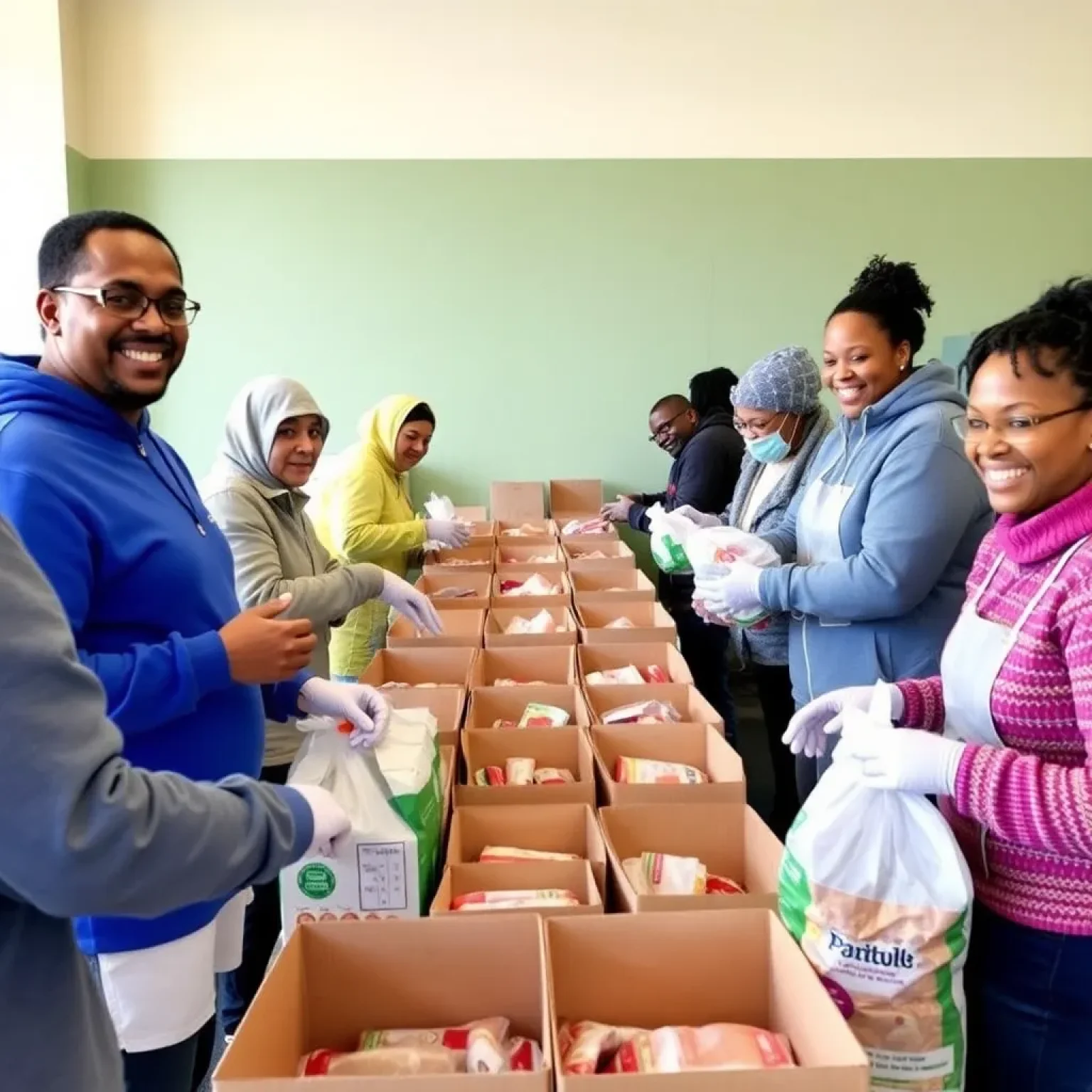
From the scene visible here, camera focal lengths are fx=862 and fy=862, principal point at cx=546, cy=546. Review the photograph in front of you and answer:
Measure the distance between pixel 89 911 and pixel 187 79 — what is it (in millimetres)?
4214

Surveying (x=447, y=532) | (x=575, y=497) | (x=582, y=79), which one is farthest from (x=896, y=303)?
(x=582, y=79)

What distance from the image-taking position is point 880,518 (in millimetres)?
1533

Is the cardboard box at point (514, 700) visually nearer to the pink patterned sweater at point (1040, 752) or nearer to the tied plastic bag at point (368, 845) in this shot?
the tied plastic bag at point (368, 845)

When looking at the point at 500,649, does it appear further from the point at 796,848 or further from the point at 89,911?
the point at 89,911

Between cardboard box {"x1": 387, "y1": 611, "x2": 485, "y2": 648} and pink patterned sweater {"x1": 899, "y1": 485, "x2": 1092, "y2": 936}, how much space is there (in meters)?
1.31

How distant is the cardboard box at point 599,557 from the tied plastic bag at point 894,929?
198cm

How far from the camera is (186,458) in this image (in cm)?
408

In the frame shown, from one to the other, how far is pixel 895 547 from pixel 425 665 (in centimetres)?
111

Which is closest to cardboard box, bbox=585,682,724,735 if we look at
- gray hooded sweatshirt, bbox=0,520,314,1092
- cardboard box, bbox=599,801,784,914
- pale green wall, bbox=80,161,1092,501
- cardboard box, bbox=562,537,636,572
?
cardboard box, bbox=599,801,784,914

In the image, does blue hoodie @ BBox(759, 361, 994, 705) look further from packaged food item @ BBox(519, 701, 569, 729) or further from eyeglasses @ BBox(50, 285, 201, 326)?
eyeglasses @ BBox(50, 285, 201, 326)

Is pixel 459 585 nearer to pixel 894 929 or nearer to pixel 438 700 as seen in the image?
pixel 438 700

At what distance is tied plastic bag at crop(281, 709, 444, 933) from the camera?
1101mm

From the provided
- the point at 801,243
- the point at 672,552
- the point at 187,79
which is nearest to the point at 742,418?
the point at 672,552

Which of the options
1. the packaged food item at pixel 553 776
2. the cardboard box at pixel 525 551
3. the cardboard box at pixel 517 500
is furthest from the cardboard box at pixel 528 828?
the cardboard box at pixel 517 500
